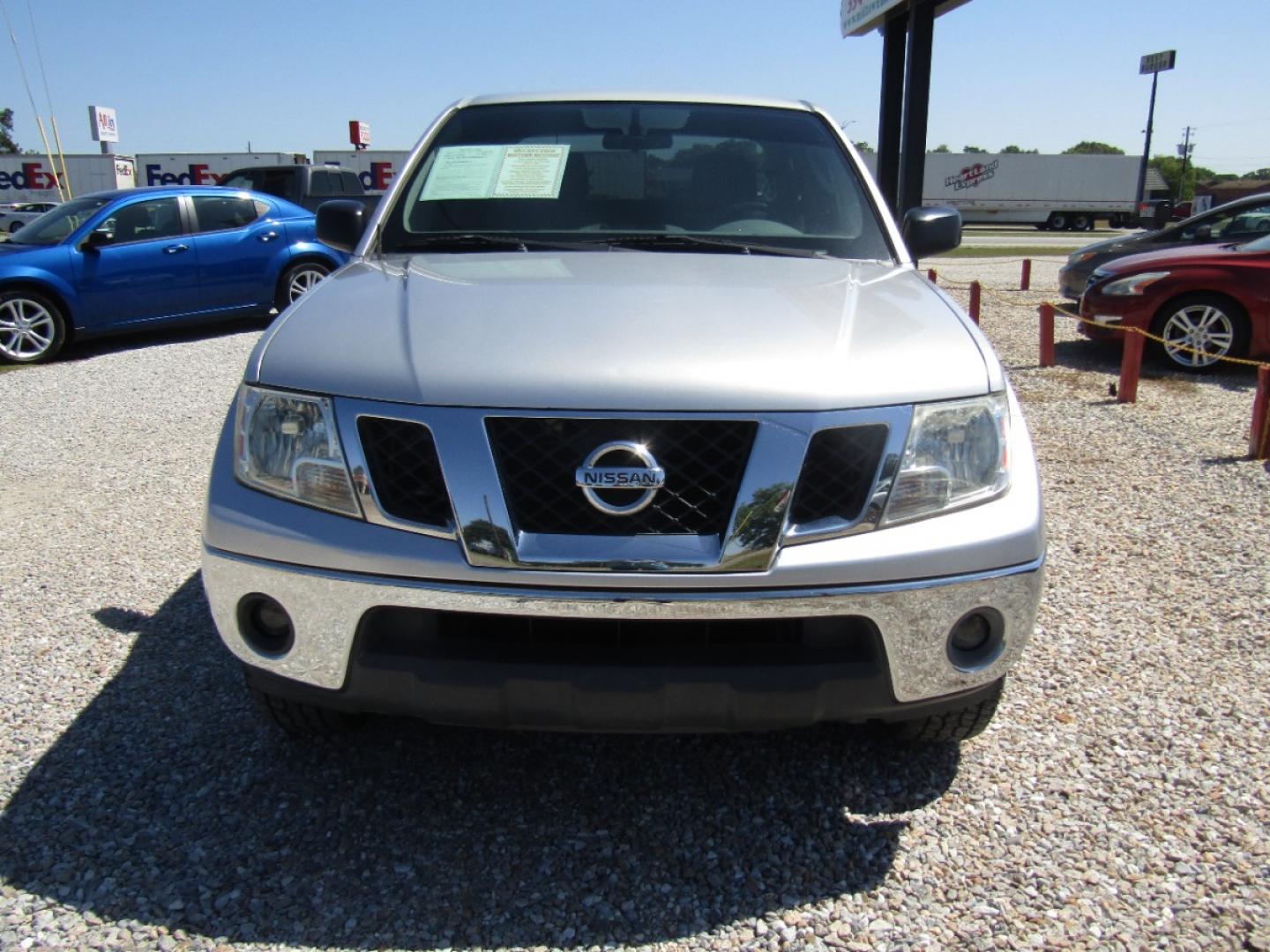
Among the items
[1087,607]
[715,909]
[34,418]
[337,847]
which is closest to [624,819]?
[715,909]

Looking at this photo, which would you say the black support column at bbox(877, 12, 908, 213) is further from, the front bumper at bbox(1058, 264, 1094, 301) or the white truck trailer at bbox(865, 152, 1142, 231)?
the white truck trailer at bbox(865, 152, 1142, 231)

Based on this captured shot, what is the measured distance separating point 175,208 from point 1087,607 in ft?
32.5

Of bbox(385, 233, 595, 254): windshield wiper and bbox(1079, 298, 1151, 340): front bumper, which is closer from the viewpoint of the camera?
bbox(385, 233, 595, 254): windshield wiper

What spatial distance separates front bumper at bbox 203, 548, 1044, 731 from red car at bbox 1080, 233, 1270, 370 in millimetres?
6898

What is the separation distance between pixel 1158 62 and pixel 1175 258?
2232 inches

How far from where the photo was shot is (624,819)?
2.40 m

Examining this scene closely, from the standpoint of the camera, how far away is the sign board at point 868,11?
13.8 meters

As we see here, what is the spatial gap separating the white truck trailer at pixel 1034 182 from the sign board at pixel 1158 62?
1226cm

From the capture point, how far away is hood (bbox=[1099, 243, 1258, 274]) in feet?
26.5

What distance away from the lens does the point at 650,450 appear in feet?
6.37

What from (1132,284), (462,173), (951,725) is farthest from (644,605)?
(1132,284)

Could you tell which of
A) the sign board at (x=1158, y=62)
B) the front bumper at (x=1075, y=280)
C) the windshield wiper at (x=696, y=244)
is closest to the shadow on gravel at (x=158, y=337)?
the windshield wiper at (x=696, y=244)

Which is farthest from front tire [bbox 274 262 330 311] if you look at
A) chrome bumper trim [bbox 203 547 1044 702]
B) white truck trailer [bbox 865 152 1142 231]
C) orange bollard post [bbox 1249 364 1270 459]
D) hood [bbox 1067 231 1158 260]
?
white truck trailer [bbox 865 152 1142 231]

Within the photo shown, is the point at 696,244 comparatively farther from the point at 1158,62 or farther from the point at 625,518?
the point at 1158,62
